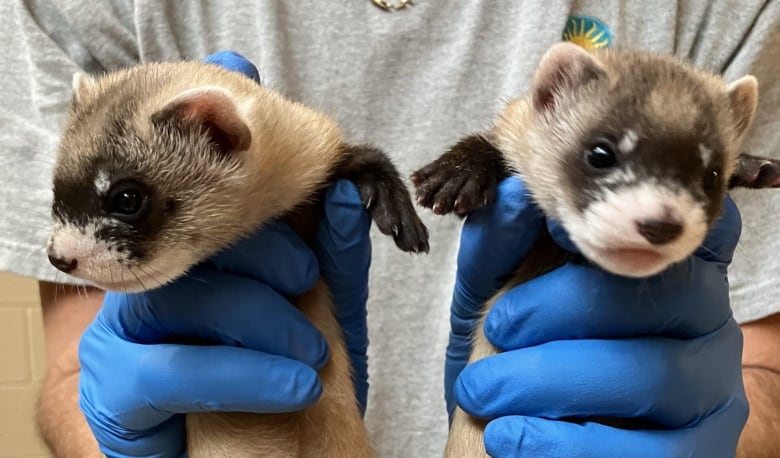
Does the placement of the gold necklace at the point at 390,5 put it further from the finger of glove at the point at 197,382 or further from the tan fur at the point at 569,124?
the finger of glove at the point at 197,382

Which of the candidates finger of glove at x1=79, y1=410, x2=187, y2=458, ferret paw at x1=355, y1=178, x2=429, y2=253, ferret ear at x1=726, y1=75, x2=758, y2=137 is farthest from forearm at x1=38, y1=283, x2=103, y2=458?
ferret ear at x1=726, y1=75, x2=758, y2=137

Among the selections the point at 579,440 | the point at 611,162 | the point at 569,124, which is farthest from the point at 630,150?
the point at 579,440

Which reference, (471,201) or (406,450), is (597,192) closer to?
(471,201)

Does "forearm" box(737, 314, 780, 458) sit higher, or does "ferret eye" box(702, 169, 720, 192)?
"ferret eye" box(702, 169, 720, 192)

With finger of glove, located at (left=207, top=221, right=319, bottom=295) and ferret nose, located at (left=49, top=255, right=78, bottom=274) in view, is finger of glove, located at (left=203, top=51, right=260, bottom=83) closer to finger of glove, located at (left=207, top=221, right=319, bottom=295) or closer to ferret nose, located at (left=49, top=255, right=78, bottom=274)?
finger of glove, located at (left=207, top=221, right=319, bottom=295)

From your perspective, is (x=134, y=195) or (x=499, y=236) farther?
(x=499, y=236)

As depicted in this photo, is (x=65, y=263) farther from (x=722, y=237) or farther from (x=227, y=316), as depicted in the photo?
(x=722, y=237)

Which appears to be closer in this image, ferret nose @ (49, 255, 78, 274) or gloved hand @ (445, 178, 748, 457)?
ferret nose @ (49, 255, 78, 274)
